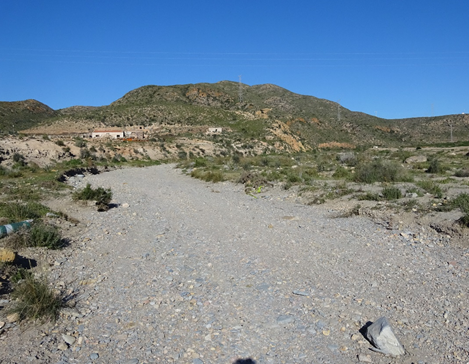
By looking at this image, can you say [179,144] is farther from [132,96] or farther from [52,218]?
[132,96]

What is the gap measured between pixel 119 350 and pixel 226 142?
5326cm

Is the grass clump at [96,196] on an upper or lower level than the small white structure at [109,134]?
lower

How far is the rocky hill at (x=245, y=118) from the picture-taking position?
70188 millimetres

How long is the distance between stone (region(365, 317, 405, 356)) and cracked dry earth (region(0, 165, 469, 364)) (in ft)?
0.29

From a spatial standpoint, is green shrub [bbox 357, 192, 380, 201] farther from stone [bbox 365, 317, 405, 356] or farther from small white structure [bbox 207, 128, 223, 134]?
small white structure [bbox 207, 128, 223, 134]

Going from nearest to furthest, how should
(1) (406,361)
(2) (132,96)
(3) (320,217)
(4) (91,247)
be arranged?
(1) (406,361), (4) (91,247), (3) (320,217), (2) (132,96)

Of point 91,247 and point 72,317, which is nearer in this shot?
point 72,317

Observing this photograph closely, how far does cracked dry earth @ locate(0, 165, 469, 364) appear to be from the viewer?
4195mm

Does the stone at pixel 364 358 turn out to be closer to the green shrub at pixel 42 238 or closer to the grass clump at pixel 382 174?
the green shrub at pixel 42 238

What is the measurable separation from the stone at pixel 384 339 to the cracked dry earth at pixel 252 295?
0.09m

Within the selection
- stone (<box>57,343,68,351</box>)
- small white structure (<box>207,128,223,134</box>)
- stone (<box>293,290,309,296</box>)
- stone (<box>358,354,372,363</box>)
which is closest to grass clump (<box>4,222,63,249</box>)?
stone (<box>57,343,68,351</box>)

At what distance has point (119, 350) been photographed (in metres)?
4.22

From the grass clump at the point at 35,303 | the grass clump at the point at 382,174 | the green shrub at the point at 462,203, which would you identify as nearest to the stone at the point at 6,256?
the grass clump at the point at 35,303

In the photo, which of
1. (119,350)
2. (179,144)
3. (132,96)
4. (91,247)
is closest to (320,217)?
(91,247)
